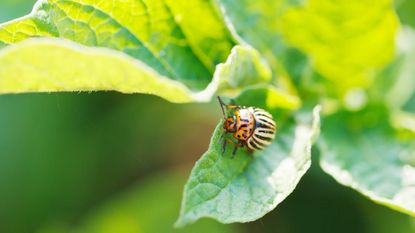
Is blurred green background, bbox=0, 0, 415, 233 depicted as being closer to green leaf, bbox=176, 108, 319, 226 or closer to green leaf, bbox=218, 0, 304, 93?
green leaf, bbox=218, 0, 304, 93

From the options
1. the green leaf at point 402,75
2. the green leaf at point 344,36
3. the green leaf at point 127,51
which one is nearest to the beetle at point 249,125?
the green leaf at point 127,51

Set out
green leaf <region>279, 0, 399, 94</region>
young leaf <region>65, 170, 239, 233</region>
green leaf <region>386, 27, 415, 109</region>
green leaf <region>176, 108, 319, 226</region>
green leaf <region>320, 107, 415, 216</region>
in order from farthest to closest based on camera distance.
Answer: young leaf <region>65, 170, 239, 233</region>
green leaf <region>386, 27, 415, 109</region>
green leaf <region>279, 0, 399, 94</region>
green leaf <region>320, 107, 415, 216</region>
green leaf <region>176, 108, 319, 226</region>

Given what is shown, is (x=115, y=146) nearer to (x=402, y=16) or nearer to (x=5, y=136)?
(x=5, y=136)

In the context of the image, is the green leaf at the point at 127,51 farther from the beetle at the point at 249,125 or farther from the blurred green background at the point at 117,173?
the blurred green background at the point at 117,173

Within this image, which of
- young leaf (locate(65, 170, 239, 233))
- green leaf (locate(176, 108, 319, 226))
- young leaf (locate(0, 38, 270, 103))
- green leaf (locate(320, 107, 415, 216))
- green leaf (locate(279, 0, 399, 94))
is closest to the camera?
young leaf (locate(0, 38, 270, 103))

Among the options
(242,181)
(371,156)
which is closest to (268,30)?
(371,156)

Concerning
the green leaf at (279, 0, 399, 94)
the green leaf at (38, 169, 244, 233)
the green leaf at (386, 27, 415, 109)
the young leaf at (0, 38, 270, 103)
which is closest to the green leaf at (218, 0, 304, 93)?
the green leaf at (279, 0, 399, 94)
